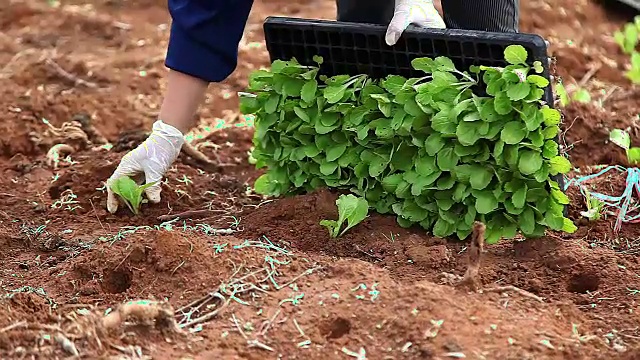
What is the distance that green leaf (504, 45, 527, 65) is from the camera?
2.26 m

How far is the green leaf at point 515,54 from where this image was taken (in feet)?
7.42

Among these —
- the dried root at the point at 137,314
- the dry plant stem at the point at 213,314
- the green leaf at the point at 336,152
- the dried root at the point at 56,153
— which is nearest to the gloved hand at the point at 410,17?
the green leaf at the point at 336,152

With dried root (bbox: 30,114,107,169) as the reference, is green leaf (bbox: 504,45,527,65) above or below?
above

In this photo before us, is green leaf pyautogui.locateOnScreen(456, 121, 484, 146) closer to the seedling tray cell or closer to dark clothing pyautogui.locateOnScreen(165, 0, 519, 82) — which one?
the seedling tray cell

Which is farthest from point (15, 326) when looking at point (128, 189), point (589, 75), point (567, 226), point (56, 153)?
point (589, 75)

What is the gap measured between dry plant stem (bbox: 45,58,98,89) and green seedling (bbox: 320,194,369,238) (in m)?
1.92

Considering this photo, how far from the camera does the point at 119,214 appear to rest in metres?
2.78

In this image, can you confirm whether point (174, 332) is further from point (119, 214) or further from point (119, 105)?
point (119, 105)

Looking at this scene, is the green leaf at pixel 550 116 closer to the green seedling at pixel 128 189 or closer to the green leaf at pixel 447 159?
the green leaf at pixel 447 159

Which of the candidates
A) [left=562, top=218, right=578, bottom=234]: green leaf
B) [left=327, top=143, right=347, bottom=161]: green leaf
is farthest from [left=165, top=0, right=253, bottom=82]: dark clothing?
[left=562, top=218, right=578, bottom=234]: green leaf

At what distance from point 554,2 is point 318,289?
3419mm

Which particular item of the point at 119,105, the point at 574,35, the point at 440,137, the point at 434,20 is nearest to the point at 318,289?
the point at 440,137

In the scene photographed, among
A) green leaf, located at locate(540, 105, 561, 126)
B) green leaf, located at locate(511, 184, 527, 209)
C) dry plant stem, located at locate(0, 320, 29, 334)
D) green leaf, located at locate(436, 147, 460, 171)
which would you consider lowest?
dry plant stem, located at locate(0, 320, 29, 334)

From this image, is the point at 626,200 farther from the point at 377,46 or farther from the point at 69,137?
the point at 69,137
